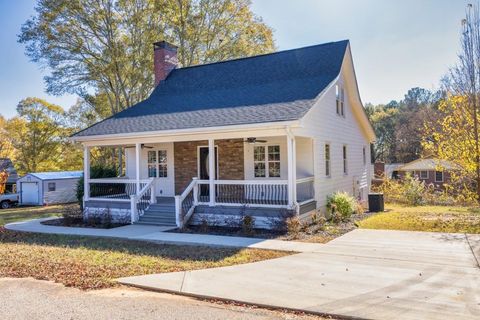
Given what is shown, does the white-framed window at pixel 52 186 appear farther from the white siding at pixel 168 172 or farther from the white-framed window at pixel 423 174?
the white-framed window at pixel 423 174

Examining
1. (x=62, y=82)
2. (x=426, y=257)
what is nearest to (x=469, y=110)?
(x=426, y=257)

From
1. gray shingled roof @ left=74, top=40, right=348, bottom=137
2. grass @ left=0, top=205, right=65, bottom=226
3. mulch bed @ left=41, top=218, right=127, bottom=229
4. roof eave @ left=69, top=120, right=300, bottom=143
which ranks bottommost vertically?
grass @ left=0, top=205, right=65, bottom=226

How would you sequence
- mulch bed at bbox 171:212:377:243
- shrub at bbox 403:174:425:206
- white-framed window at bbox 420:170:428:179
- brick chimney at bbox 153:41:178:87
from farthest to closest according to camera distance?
white-framed window at bbox 420:170:428:179, brick chimney at bbox 153:41:178:87, shrub at bbox 403:174:425:206, mulch bed at bbox 171:212:377:243

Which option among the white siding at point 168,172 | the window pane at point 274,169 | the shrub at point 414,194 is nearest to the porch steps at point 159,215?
the white siding at point 168,172

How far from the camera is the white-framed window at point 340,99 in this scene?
15786mm

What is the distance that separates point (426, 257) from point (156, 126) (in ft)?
30.6

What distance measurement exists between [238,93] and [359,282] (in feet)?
33.1

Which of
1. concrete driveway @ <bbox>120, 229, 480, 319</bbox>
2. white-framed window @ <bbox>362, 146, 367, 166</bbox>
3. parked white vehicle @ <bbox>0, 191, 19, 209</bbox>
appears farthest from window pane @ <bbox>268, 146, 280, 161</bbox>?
parked white vehicle @ <bbox>0, 191, 19, 209</bbox>

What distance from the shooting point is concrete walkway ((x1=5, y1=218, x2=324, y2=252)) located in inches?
344

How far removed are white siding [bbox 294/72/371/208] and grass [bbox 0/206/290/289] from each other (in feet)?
15.7

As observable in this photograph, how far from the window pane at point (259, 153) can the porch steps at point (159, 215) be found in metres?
3.62

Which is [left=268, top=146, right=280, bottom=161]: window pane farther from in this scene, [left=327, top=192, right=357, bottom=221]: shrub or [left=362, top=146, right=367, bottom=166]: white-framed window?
[left=362, top=146, right=367, bottom=166]: white-framed window

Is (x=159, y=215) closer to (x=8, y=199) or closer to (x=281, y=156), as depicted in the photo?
(x=281, y=156)

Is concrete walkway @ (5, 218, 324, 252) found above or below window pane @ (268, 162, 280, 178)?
below
